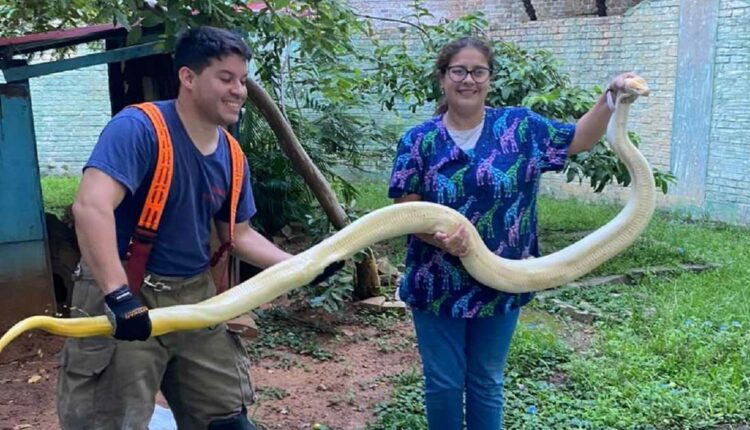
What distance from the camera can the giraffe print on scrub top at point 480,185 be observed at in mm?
2754

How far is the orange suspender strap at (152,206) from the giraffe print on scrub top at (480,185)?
2.85 feet

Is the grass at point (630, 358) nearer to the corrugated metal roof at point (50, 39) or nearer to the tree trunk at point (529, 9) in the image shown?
the corrugated metal roof at point (50, 39)

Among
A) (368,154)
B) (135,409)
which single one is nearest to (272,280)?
(135,409)

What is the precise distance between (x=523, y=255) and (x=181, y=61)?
143cm

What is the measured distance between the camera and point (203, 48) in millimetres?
2389

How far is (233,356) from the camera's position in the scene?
2717mm

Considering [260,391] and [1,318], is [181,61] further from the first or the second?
[1,318]

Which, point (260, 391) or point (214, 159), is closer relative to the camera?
point (214, 159)

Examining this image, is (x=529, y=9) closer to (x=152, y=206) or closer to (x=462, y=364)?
(x=462, y=364)

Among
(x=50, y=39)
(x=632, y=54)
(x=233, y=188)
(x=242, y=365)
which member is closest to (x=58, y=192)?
(x=50, y=39)

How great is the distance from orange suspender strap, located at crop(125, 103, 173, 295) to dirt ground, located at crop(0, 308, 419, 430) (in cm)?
168

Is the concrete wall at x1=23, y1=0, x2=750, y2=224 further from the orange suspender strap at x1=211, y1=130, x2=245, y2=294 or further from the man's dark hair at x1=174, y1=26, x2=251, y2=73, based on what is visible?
the man's dark hair at x1=174, y1=26, x2=251, y2=73

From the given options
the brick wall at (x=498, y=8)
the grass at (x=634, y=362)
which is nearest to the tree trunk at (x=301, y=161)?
the grass at (x=634, y=362)

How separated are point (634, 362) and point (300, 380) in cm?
195
